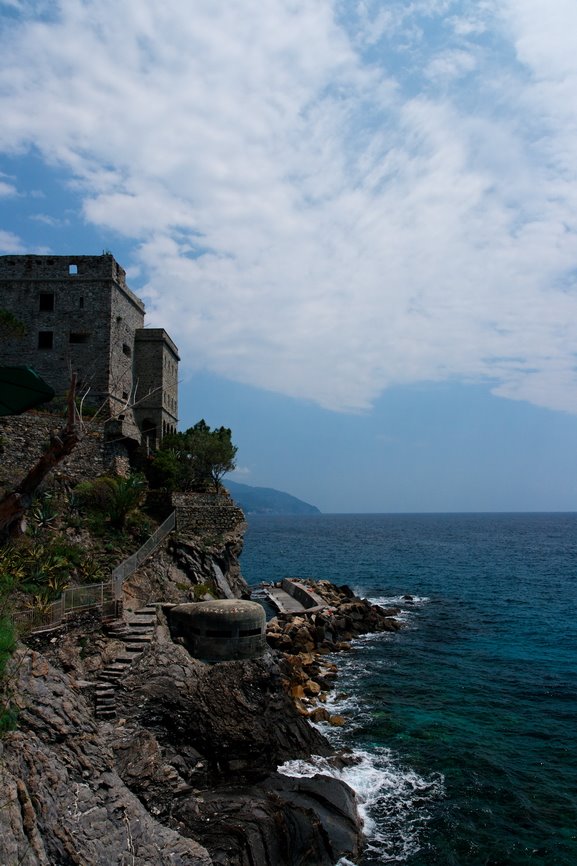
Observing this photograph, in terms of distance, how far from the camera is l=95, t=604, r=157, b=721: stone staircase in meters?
17.8

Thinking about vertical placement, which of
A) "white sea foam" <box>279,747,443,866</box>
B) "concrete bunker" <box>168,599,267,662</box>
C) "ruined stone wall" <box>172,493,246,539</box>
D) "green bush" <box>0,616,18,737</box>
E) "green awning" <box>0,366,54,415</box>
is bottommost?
"white sea foam" <box>279,747,443,866</box>

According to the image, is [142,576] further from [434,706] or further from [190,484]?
[434,706]

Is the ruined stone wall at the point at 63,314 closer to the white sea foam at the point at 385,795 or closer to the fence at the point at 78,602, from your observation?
the fence at the point at 78,602

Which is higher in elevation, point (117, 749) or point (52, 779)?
point (52, 779)

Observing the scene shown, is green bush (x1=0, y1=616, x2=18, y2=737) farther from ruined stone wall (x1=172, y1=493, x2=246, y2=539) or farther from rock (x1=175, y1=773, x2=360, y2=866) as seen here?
ruined stone wall (x1=172, y1=493, x2=246, y2=539)

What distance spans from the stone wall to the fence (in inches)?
315

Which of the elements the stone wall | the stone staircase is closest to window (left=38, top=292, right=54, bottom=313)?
the stone wall

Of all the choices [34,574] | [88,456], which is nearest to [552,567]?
[88,456]

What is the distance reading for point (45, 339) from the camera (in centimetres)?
3644

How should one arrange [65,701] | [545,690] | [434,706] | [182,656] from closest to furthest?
[65,701]
[182,656]
[434,706]
[545,690]

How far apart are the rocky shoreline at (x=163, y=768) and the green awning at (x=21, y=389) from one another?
745cm

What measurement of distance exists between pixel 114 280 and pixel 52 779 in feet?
101

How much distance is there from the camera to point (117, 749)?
1616 cm

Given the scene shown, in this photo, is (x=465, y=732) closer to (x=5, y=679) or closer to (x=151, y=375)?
(x=5, y=679)
